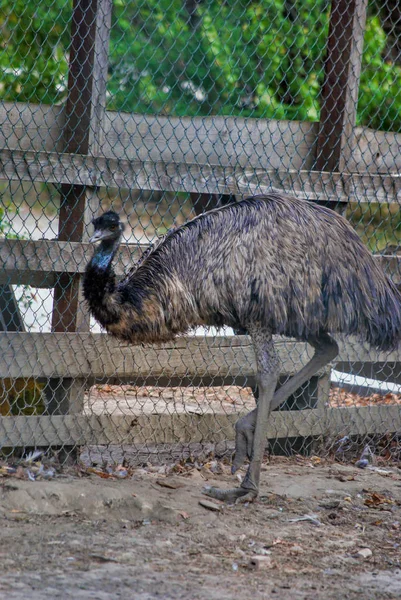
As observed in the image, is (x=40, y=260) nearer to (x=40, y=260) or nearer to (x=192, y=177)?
(x=40, y=260)

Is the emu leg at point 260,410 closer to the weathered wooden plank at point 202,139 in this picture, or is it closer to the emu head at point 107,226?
the emu head at point 107,226

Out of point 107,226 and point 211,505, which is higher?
point 107,226

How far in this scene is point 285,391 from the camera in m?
5.62

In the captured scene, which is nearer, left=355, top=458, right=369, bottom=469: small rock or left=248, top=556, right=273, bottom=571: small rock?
left=248, top=556, right=273, bottom=571: small rock

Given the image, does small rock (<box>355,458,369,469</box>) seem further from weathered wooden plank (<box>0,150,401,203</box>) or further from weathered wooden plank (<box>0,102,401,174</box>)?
weathered wooden plank (<box>0,102,401,174</box>)

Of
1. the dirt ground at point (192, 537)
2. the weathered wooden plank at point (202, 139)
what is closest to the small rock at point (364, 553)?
the dirt ground at point (192, 537)

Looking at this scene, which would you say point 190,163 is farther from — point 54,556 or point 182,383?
point 54,556

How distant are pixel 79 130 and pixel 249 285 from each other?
1428mm

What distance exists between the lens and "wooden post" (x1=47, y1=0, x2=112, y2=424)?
5.68 m

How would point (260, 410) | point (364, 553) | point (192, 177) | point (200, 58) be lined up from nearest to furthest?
point (364, 553) → point (260, 410) → point (192, 177) → point (200, 58)

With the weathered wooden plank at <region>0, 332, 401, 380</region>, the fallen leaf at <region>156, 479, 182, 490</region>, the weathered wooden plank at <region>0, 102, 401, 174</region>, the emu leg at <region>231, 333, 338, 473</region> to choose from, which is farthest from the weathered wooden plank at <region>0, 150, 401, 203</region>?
the fallen leaf at <region>156, 479, 182, 490</region>

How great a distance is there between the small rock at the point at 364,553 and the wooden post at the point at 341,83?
2.68m

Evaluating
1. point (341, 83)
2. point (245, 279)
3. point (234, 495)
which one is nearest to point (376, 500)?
point (234, 495)

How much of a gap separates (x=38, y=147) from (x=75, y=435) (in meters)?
1.71
